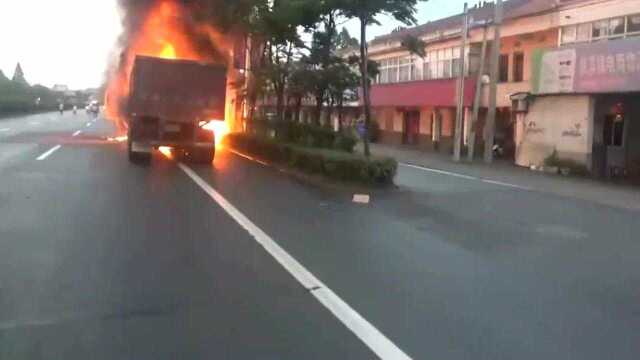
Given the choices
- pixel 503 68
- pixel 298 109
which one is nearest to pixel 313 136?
pixel 298 109

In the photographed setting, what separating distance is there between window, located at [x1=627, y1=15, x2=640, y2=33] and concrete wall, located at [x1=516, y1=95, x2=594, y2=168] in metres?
2.75

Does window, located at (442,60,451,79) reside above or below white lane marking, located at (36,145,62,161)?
above

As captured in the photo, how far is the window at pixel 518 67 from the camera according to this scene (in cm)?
3556

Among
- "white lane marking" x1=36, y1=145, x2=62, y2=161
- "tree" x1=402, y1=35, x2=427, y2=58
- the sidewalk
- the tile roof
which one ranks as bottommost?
the sidewalk

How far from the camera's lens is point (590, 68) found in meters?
27.4

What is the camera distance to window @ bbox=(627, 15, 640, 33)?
26250 millimetres

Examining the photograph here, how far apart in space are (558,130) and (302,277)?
941 inches

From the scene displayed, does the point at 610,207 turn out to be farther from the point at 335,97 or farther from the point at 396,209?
the point at 335,97

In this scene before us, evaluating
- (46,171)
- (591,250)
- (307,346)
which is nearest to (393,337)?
(307,346)

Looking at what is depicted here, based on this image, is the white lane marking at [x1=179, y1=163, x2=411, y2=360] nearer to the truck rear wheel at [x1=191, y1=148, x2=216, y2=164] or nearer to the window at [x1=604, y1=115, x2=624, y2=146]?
the truck rear wheel at [x1=191, y1=148, x2=216, y2=164]

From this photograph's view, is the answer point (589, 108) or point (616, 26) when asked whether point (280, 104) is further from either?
point (616, 26)

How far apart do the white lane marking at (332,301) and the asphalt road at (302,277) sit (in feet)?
0.09

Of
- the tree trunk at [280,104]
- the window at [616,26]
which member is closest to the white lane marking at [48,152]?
the tree trunk at [280,104]

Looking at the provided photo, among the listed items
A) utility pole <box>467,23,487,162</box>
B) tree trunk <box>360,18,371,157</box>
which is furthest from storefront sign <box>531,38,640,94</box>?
tree trunk <box>360,18,371,157</box>
